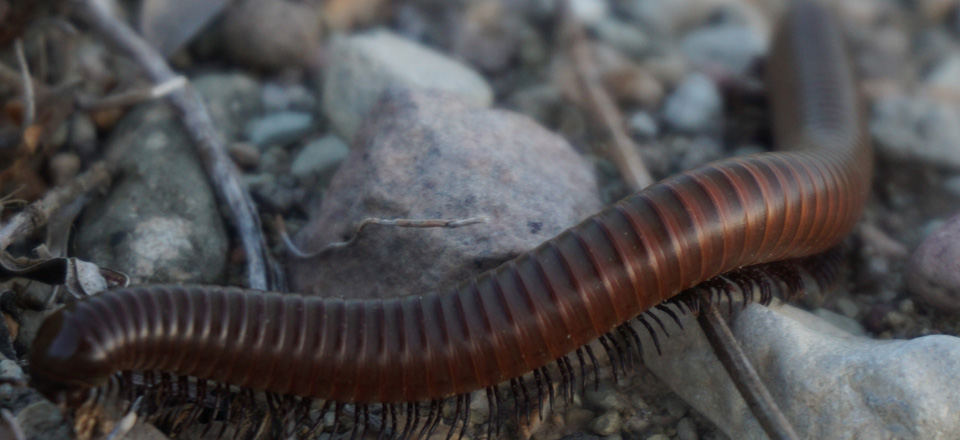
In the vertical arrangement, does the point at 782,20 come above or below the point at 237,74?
above

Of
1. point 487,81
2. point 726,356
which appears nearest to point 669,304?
point 726,356

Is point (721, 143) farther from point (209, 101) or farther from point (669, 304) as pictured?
point (209, 101)

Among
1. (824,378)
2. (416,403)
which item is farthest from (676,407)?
(416,403)

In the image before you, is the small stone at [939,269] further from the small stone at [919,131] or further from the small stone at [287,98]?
the small stone at [287,98]

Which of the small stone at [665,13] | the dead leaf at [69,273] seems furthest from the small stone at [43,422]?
the small stone at [665,13]

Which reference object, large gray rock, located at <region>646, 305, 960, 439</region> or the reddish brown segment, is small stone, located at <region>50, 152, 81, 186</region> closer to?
the reddish brown segment
